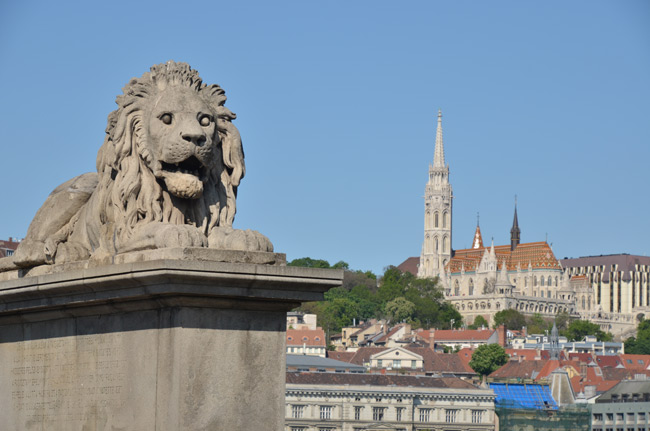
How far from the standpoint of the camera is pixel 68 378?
1041 cm

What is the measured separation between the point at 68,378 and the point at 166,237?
155 centimetres

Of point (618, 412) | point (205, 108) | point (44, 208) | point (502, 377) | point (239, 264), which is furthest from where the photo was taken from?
point (502, 377)

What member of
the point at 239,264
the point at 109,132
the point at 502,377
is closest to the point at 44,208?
the point at 109,132

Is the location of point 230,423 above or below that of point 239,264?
below

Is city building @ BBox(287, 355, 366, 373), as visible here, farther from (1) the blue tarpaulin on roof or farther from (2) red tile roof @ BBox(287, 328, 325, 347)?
(2) red tile roof @ BBox(287, 328, 325, 347)

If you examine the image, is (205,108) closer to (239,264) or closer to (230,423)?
(239,264)

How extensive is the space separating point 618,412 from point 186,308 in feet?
407

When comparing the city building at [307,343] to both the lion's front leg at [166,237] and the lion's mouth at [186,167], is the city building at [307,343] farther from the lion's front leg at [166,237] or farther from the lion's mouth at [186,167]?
the lion's front leg at [166,237]

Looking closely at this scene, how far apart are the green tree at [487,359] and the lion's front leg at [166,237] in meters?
157

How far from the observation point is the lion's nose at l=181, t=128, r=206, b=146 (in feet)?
32.1

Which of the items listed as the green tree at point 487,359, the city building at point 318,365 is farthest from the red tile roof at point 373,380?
the green tree at point 487,359

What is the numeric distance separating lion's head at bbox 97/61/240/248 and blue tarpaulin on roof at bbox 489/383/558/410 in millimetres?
117143

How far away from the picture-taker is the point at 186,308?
9328mm

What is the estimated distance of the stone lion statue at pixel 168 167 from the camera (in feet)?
32.1
